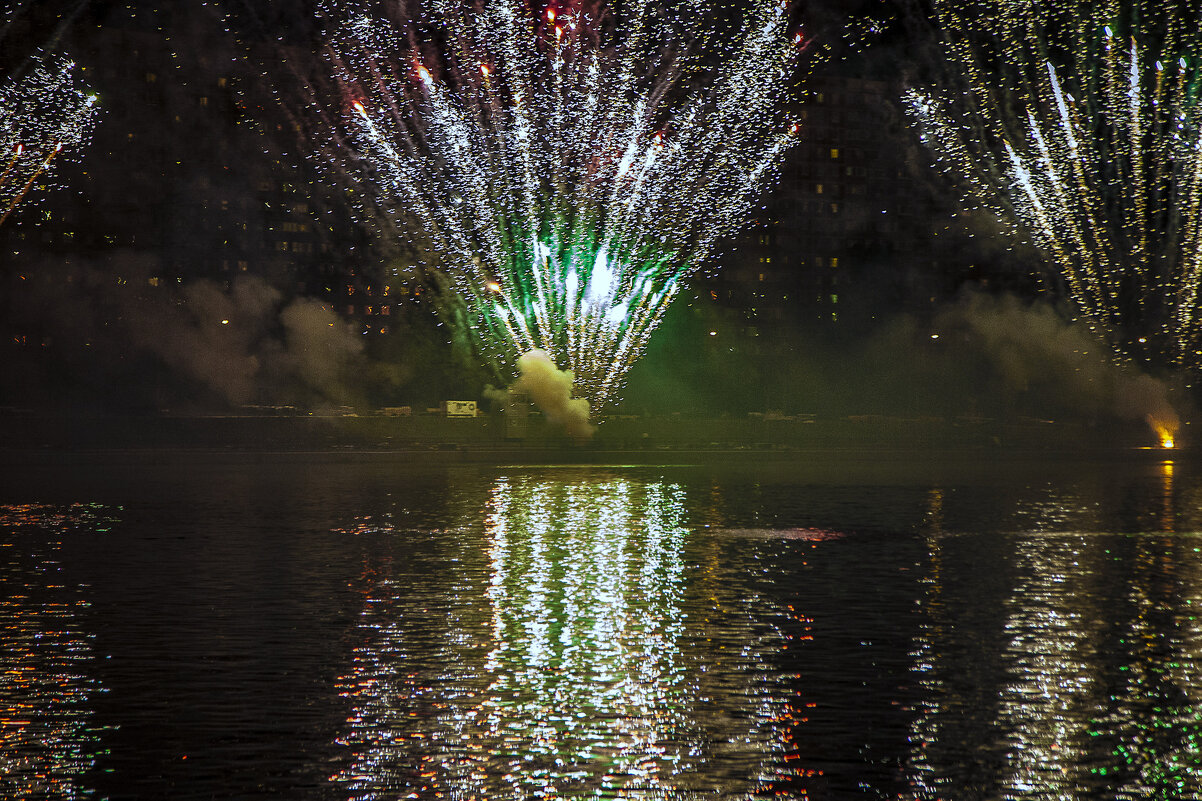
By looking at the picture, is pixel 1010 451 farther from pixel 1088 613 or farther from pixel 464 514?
pixel 1088 613

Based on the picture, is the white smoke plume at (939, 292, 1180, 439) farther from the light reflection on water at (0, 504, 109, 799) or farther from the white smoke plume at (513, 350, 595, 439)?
the light reflection on water at (0, 504, 109, 799)

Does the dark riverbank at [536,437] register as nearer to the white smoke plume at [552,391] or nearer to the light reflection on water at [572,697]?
the white smoke plume at [552,391]

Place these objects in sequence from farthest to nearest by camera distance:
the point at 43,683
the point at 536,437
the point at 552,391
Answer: the point at 552,391 → the point at 536,437 → the point at 43,683

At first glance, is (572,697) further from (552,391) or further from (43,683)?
(552,391)

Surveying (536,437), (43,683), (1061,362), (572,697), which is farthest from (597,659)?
(1061,362)

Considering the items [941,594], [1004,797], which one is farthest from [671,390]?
[1004,797]
